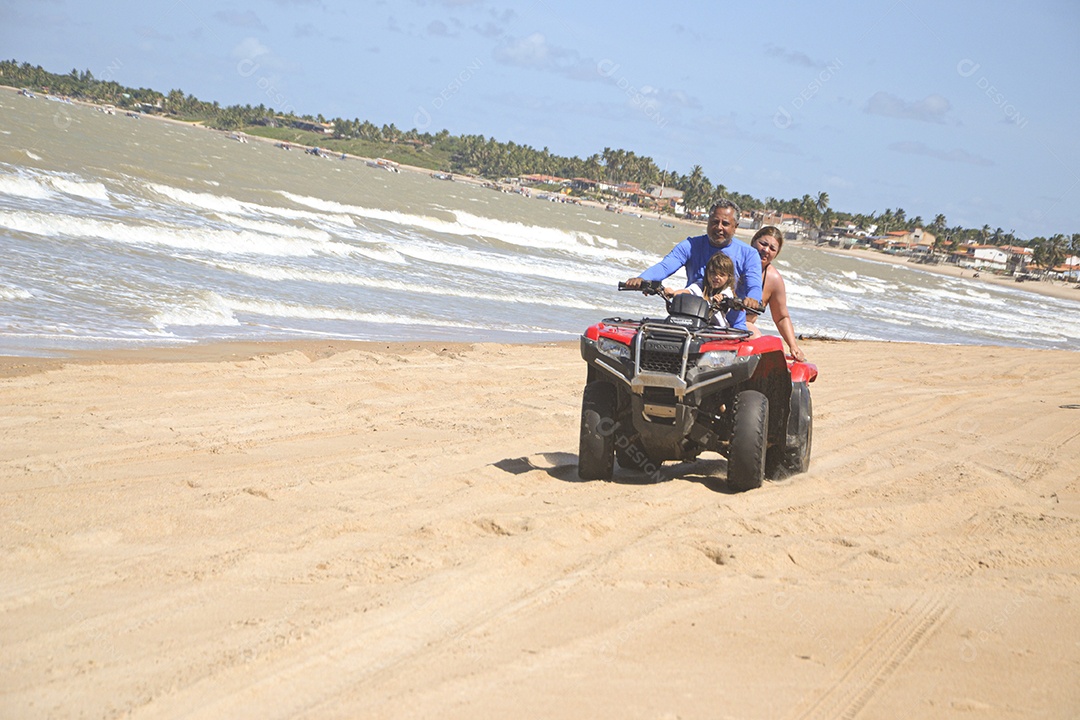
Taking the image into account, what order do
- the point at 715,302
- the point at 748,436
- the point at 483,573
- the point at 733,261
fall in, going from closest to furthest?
the point at 483,573, the point at 748,436, the point at 715,302, the point at 733,261

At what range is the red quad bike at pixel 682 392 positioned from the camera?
5.50 m

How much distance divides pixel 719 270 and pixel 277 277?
13.3 m

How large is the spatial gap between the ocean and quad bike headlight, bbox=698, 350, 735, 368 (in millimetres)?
6875

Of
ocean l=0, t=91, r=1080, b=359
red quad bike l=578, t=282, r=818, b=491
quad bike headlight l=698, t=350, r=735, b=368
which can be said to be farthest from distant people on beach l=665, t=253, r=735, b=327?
ocean l=0, t=91, r=1080, b=359

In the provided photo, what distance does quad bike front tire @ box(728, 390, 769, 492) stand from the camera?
5.71m

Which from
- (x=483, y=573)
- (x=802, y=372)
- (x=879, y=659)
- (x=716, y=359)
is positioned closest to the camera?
(x=879, y=659)

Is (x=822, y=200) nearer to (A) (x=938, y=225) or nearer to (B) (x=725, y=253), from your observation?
(A) (x=938, y=225)

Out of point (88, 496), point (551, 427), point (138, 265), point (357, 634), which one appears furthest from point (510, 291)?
point (357, 634)

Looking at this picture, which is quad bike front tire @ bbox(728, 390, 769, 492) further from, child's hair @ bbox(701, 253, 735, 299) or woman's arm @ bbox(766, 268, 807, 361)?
woman's arm @ bbox(766, 268, 807, 361)

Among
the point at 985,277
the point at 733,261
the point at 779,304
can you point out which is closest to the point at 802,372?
the point at 779,304

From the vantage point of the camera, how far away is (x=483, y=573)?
416cm

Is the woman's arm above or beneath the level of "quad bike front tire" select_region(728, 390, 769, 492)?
above

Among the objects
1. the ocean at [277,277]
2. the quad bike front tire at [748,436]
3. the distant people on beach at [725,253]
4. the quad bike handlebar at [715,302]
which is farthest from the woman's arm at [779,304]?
the ocean at [277,277]

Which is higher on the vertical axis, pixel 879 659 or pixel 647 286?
pixel 647 286
